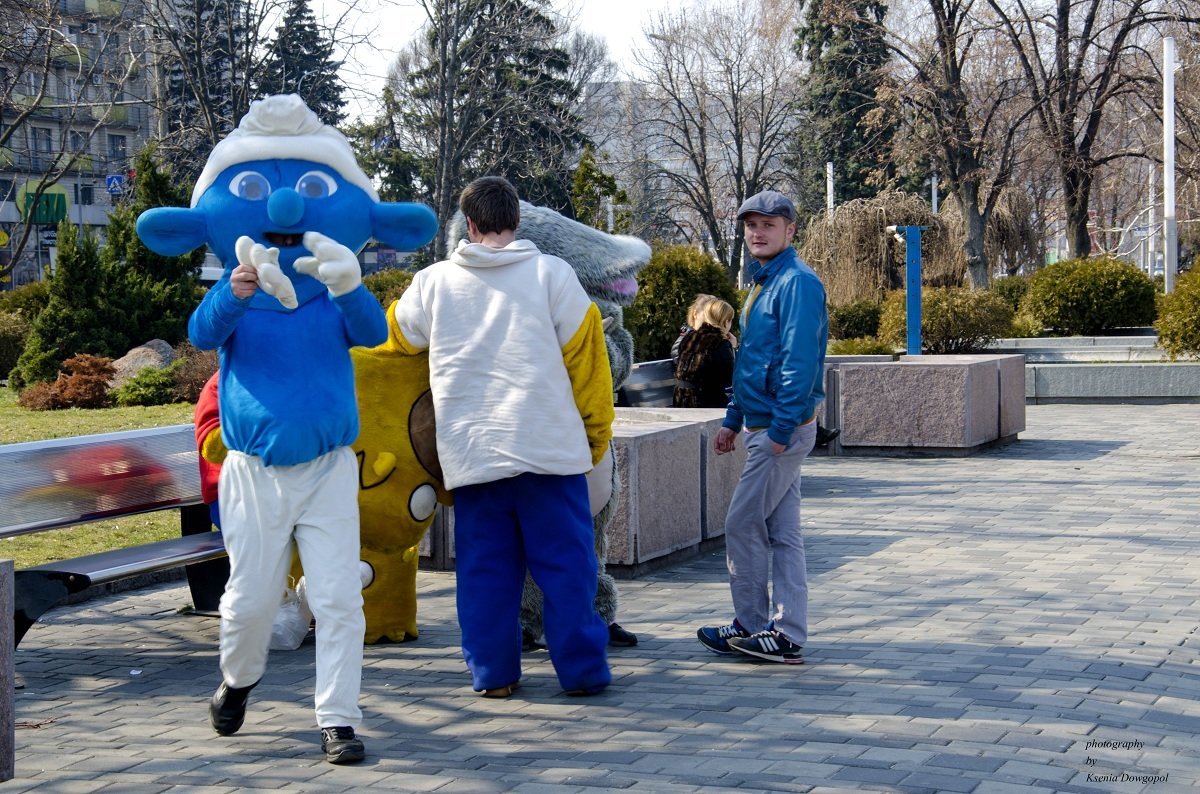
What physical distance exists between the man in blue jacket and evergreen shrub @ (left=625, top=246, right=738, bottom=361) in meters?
11.0

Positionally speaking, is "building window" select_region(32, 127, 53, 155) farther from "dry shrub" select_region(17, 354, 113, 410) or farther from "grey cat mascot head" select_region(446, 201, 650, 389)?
"grey cat mascot head" select_region(446, 201, 650, 389)

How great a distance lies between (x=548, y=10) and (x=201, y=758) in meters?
A: 26.0

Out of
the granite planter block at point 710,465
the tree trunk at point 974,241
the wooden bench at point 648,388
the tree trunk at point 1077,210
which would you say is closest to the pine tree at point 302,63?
the wooden bench at point 648,388

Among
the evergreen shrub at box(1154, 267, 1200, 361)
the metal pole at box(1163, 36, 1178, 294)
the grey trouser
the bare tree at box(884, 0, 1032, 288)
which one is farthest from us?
the bare tree at box(884, 0, 1032, 288)

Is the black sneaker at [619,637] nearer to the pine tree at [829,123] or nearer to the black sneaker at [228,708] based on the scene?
the black sneaker at [228,708]

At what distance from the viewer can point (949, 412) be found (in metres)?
11.9

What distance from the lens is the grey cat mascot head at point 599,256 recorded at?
5738mm

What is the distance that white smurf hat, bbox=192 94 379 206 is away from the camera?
15.5ft

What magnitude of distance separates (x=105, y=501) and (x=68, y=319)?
1482cm

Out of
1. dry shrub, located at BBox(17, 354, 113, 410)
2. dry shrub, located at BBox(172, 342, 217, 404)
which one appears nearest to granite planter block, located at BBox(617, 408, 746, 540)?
dry shrub, located at BBox(172, 342, 217, 404)

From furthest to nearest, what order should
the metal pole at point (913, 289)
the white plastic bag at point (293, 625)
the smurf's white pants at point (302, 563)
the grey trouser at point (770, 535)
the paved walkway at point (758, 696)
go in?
the metal pole at point (913, 289), the white plastic bag at point (293, 625), the grey trouser at point (770, 535), the smurf's white pants at point (302, 563), the paved walkway at point (758, 696)

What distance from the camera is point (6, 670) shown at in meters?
4.04

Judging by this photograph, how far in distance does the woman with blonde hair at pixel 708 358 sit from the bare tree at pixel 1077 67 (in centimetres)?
2418

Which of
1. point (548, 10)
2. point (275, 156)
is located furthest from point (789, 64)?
point (275, 156)
